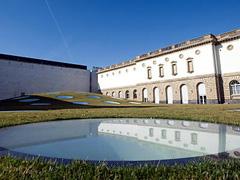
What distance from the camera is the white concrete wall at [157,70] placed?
76.2 feet

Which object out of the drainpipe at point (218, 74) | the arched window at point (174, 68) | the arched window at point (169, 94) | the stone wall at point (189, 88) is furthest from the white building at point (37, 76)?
the drainpipe at point (218, 74)

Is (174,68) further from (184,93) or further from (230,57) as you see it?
(230,57)

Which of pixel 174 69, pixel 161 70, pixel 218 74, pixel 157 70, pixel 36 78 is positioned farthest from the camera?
pixel 36 78

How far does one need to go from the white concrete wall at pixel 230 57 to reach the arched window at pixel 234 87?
4.59 ft

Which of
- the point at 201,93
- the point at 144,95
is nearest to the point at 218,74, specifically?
the point at 201,93

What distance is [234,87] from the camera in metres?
21.5

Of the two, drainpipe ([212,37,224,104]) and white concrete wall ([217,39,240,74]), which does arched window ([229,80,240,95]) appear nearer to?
drainpipe ([212,37,224,104])

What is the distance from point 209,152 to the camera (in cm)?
256

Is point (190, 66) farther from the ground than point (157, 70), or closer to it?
closer to it

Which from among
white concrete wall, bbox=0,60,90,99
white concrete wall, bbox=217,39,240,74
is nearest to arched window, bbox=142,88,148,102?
white concrete wall, bbox=217,39,240,74

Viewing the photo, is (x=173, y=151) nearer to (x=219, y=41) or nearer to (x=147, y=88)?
(x=219, y=41)

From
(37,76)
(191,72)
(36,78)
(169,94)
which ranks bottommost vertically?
(169,94)

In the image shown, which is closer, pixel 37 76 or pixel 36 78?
pixel 36 78

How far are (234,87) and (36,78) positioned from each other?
31.9 metres
